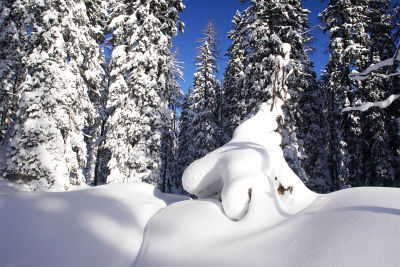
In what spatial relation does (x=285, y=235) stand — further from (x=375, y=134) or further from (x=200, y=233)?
(x=375, y=134)

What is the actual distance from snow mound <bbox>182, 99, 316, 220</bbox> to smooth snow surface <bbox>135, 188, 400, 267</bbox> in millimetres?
198

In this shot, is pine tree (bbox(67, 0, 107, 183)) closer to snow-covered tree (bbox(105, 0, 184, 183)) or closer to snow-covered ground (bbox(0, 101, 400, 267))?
snow-covered tree (bbox(105, 0, 184, 183))

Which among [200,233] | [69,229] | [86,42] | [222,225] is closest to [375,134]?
[222,225]

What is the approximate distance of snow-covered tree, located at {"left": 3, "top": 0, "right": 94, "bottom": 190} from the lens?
29.7 ft

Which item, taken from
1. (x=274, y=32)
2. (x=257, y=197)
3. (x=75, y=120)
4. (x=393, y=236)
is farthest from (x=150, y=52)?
(x=393, y=236)

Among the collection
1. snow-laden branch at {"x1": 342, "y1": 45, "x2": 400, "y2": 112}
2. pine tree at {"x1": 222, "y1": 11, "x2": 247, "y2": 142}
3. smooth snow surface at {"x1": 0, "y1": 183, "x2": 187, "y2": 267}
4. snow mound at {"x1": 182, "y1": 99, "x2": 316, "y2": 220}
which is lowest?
smooth snow surface at {"x1": 0, "y1": 183, "x2": 187, "y2": 267}

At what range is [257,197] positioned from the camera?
3178mm

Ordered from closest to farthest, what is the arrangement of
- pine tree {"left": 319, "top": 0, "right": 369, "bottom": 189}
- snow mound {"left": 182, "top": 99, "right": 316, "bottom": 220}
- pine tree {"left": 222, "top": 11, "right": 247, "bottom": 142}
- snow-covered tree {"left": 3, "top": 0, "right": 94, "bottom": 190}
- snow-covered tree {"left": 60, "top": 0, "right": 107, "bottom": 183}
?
snow mound {"left": 182, "top": 99, "right": 316, "bottom": 220}
snow-covered tree {"left": 3, "top": 0, "right": 94, "bottom": 190}
snow-covered tree {"left": 60, "top": 0, "right": 107, "bottom": 183}
pine tree {"left": 319, "top": 0, "right": 369, "bottom": 189}
pine tree {"left": 222, "top": 11, "right": 247, "bottom": 142}

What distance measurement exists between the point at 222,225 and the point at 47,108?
9.43m

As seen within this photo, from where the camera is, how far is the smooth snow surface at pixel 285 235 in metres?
1.82

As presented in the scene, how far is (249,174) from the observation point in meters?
3.51

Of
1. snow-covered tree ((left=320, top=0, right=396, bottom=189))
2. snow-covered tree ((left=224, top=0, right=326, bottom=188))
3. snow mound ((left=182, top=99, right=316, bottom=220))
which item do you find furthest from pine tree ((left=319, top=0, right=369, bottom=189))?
snow mound ((left=182, top=99, right=316, bottom=220))

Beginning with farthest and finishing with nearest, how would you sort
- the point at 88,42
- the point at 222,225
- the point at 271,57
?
the point at 271,57
the point at 88,42
the point at 222,225

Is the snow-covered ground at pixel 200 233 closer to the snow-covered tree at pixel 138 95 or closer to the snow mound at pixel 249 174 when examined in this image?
the snow mound at pixel 249 174
